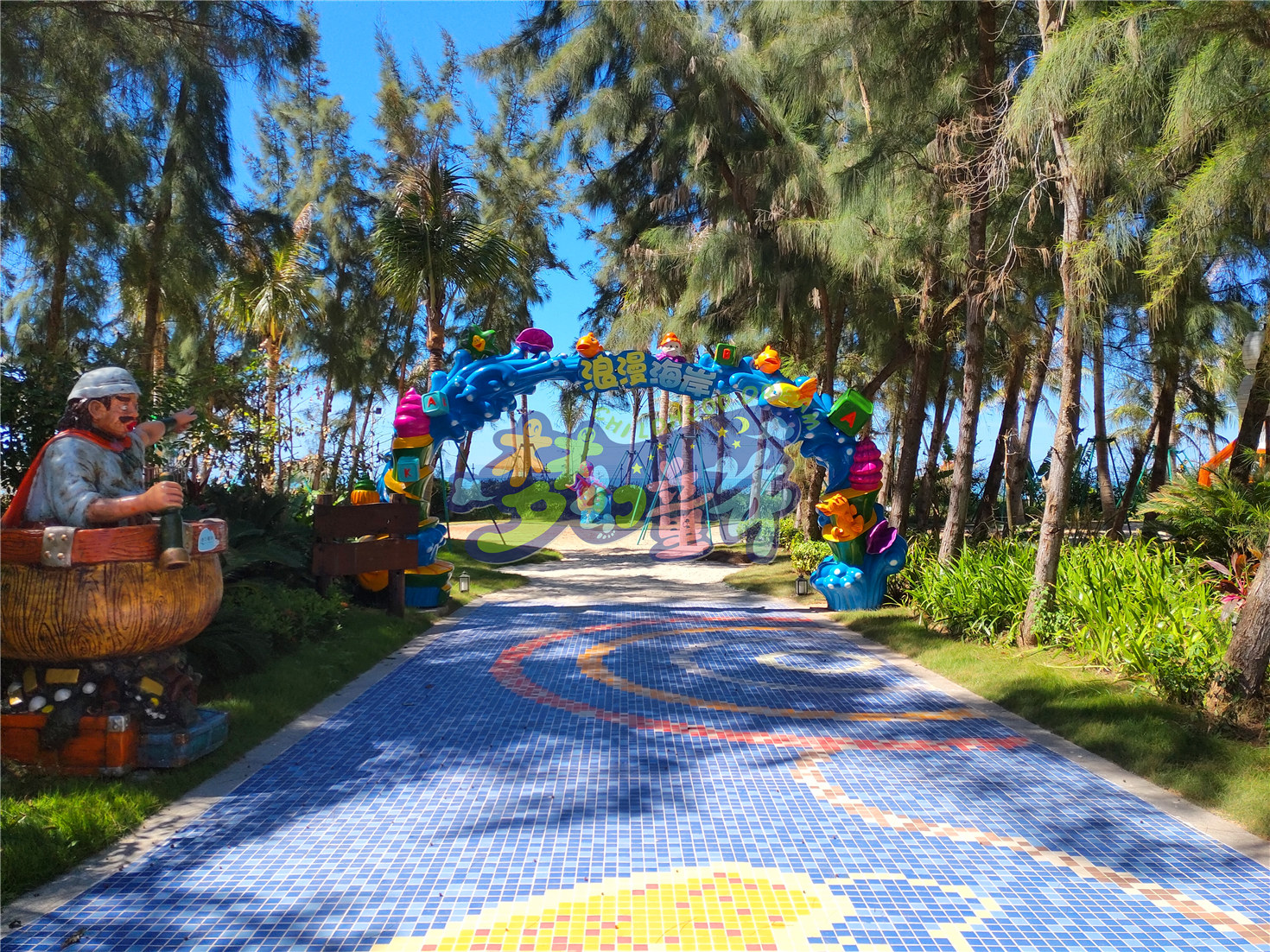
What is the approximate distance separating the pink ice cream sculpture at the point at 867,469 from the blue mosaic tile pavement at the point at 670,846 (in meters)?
4.14

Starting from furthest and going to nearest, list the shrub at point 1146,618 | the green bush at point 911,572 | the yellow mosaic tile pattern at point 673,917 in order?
1. the green bush at point 911,572
2. the shrub at point 1146,618
3. the yellow mosaic tile pattern at point 673,917

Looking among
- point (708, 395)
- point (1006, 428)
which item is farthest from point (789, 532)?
point (708, 395)

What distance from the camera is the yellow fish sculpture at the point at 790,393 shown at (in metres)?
10.2

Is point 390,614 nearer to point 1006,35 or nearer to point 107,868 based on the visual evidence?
point 107,868

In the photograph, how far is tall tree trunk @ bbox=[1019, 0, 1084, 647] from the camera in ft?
23.0

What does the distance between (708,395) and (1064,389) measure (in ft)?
14.8

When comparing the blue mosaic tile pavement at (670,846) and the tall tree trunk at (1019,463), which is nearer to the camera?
the blue mosaic tile pavement at (670,846)

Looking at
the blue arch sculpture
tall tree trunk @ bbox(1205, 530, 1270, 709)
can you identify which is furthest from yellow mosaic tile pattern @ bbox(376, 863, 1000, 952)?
the blue arch sculpture

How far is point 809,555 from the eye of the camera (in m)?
13.7

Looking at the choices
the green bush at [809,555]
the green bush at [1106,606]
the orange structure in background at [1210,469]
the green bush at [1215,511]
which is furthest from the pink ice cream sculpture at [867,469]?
the orange structure in background at [1210,469]

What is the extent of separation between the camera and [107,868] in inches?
142

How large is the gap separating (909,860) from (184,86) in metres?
9.19

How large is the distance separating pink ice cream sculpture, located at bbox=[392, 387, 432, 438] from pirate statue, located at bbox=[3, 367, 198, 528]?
573cm
